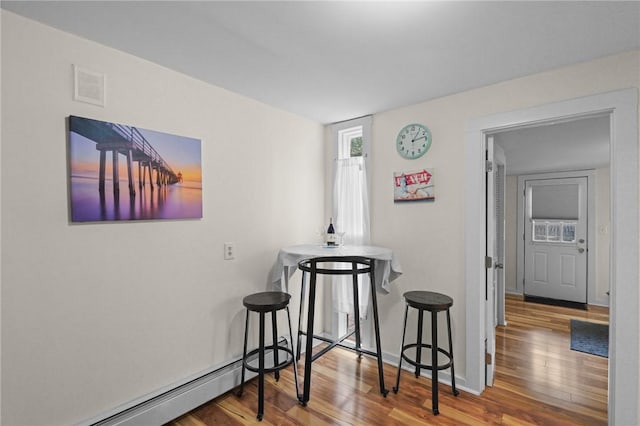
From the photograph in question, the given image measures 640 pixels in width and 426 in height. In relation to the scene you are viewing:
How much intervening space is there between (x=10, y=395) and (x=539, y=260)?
653 centimetres

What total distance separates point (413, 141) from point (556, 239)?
4.24 m

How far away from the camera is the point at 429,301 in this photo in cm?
217

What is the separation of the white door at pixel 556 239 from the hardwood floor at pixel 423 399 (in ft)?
8.10

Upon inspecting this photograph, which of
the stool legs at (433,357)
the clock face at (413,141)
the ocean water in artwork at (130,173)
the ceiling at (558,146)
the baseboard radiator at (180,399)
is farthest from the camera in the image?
the ceiling at (558,146)

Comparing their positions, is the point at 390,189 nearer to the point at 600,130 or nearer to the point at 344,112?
the point at 344,112

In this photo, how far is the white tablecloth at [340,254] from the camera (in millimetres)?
2273

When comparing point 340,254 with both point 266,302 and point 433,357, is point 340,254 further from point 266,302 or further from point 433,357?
point 433,357

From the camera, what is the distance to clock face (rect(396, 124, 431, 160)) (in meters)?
2.54

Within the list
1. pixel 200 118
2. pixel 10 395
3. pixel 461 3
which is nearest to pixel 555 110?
pixel 461 3

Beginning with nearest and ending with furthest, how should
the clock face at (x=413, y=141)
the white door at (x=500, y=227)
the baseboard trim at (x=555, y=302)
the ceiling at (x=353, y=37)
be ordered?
the ceiling at (x=353, y=37) < the clock face at (x=413, y=141) < the white door at (x=500, y=227) < the baseboard trim at (x=555, y=302)

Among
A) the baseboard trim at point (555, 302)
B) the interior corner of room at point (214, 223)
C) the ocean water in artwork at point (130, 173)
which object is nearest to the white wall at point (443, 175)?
the interior corner of room at point (214, 223)

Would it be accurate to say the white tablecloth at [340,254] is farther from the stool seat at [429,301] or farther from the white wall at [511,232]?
the white wall at [511,232]

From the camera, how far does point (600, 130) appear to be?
9.77 feet

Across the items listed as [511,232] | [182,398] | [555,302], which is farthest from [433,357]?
[511,232]
